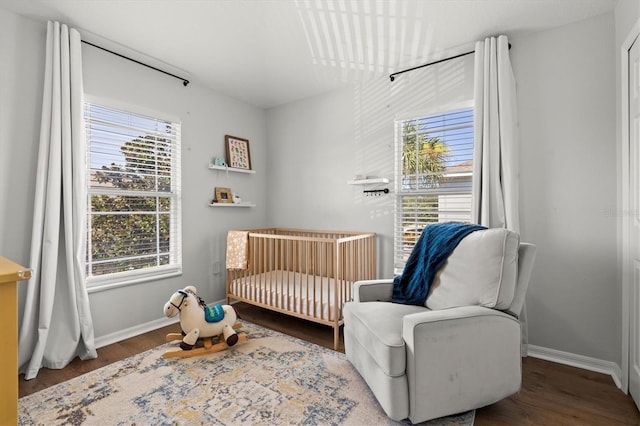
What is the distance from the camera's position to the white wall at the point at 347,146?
2.75 m

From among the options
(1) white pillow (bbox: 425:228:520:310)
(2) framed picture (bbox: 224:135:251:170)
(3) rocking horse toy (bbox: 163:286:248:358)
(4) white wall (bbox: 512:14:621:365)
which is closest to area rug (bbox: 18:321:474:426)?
(3) rocking horse toy (bbox: 163:286:248:358)

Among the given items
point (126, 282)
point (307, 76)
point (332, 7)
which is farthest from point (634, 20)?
point (126, 282)

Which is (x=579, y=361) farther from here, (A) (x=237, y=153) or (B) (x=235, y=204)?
(A) (x=237, y=153)

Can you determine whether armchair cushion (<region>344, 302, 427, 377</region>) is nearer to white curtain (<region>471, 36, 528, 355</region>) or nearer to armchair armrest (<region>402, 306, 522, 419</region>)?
armchair armrest (<region>402, 306, 522, 419</region>)

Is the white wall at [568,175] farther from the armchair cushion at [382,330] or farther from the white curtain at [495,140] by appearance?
the armchair cushion at [382,330]

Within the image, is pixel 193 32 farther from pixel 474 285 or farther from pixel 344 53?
pixel 474 285

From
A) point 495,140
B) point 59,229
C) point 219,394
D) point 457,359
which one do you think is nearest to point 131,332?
point 59,229

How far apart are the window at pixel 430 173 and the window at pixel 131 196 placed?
2.16 meters

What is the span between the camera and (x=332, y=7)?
1990mm

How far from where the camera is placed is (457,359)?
150 cm

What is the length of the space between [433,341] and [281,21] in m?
2.21

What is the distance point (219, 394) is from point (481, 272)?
1.65m

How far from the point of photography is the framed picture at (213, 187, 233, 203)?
3.35 meters

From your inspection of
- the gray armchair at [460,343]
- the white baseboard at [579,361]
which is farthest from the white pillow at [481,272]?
the white baseboard at [579,361]
